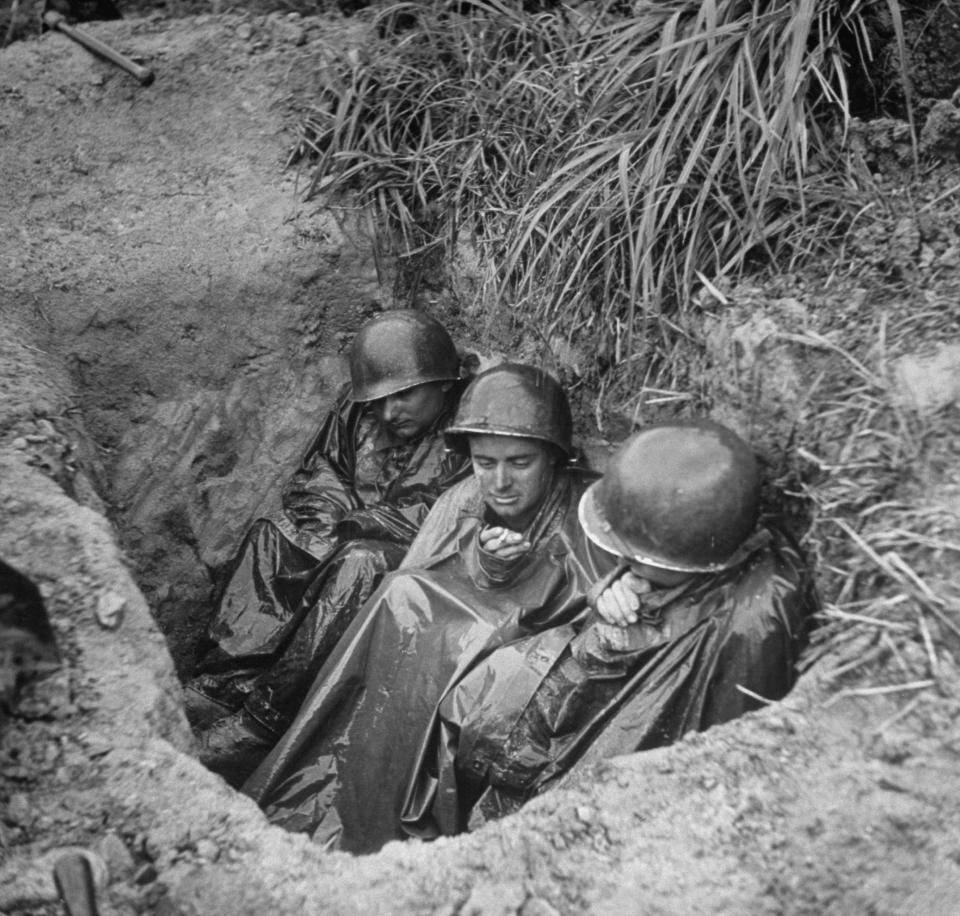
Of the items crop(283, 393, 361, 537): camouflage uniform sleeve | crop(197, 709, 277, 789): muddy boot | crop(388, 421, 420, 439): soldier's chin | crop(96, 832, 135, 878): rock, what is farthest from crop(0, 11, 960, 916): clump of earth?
crop(197, 709, 277, 789): muddy boot

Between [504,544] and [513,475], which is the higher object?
[513,475]

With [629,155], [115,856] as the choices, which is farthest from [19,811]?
[629,155]

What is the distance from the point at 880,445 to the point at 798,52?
1.59m

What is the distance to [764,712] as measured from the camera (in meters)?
2.79

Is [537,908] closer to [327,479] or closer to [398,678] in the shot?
[398,678]

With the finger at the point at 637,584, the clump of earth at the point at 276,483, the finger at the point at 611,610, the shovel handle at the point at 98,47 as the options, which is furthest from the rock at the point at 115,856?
the shovel handle at the point at 98,47

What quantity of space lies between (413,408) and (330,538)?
72 centimetres

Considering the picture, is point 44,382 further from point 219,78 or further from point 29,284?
point 219,78

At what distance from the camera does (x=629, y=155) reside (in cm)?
411

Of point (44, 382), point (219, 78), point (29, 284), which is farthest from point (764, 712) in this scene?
point (219, 78)

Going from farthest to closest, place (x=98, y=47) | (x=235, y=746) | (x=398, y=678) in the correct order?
(x=98, y=47), (x=235, y=746), (x=398, y=678)

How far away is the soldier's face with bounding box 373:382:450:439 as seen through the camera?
4965 millimetres

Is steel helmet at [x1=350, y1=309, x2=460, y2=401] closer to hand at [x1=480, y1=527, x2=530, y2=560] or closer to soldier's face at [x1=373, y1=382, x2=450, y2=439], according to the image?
soldier's face at [x1=373, y1=382, x2=450, y2=439]

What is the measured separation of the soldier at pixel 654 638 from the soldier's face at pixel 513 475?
1.80ft
